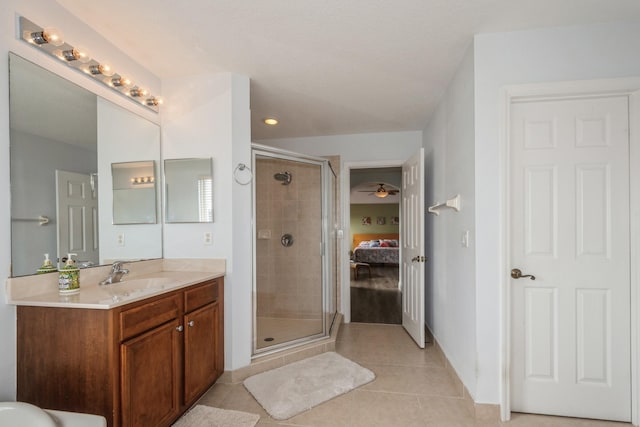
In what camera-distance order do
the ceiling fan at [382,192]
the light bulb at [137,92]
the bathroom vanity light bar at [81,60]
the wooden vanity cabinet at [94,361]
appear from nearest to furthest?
1. the wooden vanity cabinet at [94,361]
2. the bathroom vanity light bar at [81,60]
3. the light bulb at [137,92]
4. the ceiling fan at [382,192]

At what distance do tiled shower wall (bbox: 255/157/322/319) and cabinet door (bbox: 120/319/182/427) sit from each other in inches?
59.6

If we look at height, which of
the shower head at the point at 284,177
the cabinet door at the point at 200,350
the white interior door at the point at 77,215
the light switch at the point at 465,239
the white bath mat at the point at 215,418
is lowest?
the white bath mat at the point at 215,418

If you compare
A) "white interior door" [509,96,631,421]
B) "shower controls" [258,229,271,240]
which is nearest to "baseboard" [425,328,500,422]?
"white interior door" [509,96,631,421]

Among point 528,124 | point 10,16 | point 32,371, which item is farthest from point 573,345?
point 10,16

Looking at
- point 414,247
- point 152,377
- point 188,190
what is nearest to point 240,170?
point 188,190

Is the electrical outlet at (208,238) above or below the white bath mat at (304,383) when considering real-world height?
above

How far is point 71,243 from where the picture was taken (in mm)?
1676

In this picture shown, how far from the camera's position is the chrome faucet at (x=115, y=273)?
6.04ft

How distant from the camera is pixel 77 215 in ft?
5.63

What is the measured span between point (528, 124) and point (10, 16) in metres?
2.88

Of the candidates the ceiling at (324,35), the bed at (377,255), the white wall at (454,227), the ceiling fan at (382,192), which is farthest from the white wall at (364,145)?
the bed at (377,255)

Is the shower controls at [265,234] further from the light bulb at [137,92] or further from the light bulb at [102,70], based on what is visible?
the light bulb at [102,70]

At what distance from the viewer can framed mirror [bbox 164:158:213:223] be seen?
91.2 inches

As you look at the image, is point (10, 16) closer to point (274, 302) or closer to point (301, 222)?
point (301, 222)
